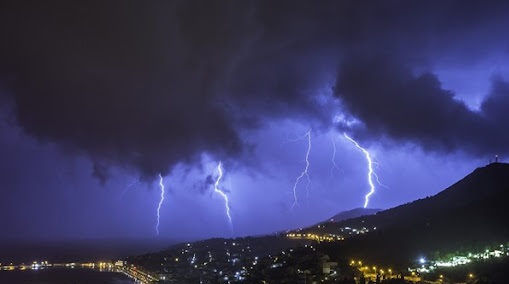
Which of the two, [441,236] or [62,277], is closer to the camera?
[441,236]

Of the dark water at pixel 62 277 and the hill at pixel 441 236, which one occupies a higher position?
the hill at pixel 441 236

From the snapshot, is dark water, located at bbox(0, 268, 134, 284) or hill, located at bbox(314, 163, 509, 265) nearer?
hill, located at bbox(314, 163, 509, 265)

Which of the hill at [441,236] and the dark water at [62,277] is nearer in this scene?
the hill at [441,236]

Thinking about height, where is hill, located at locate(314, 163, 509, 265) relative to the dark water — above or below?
above

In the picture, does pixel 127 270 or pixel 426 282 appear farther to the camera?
pixel 127 270

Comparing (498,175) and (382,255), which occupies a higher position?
(498,175)

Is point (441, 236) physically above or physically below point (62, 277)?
above

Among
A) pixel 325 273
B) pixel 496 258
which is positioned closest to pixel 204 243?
pixel 325 273

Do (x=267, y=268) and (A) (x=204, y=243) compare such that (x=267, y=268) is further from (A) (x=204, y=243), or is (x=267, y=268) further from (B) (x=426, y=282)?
(A) (x=204, y=243)
